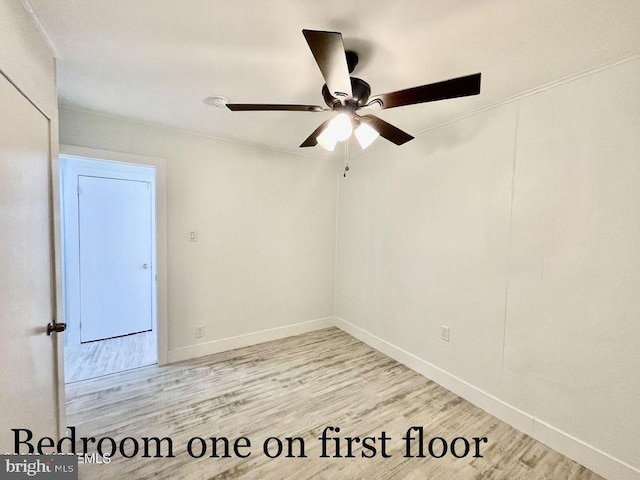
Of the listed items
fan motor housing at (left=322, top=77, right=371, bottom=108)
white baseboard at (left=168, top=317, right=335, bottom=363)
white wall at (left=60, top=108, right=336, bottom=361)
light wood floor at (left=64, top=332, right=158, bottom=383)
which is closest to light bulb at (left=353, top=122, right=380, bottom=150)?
fan motor housing at (left=322, top=77, right=371, bottom=108)

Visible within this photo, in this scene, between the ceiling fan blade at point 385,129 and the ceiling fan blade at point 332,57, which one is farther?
the ceiling fan blade at point 385,129

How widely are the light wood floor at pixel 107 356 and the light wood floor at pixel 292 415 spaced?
21 cm

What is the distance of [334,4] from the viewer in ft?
3.53

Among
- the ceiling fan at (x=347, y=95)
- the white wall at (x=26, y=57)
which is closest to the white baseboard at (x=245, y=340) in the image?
the white wall at (x=26, y=57)

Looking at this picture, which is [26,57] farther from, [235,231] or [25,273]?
[235,231]

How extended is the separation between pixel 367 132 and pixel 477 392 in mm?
2169

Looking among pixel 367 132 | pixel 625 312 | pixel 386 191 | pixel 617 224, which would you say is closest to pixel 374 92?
pixel 367 132

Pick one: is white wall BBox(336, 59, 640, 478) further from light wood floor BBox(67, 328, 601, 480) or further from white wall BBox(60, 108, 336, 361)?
white wall BBox(60, 108, 336, 361)

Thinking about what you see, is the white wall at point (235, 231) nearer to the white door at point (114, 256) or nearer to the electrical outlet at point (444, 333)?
the white door at point (114, 256)

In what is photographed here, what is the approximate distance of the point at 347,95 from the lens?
122 centimetres

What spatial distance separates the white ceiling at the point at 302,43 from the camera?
1102 mm

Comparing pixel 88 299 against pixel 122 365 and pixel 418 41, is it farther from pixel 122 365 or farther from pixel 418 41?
pixel 418 41

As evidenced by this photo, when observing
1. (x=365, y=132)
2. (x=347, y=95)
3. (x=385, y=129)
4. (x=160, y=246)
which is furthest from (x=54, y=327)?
(x=385, y=129)

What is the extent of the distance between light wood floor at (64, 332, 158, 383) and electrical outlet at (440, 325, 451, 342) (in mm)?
2850
